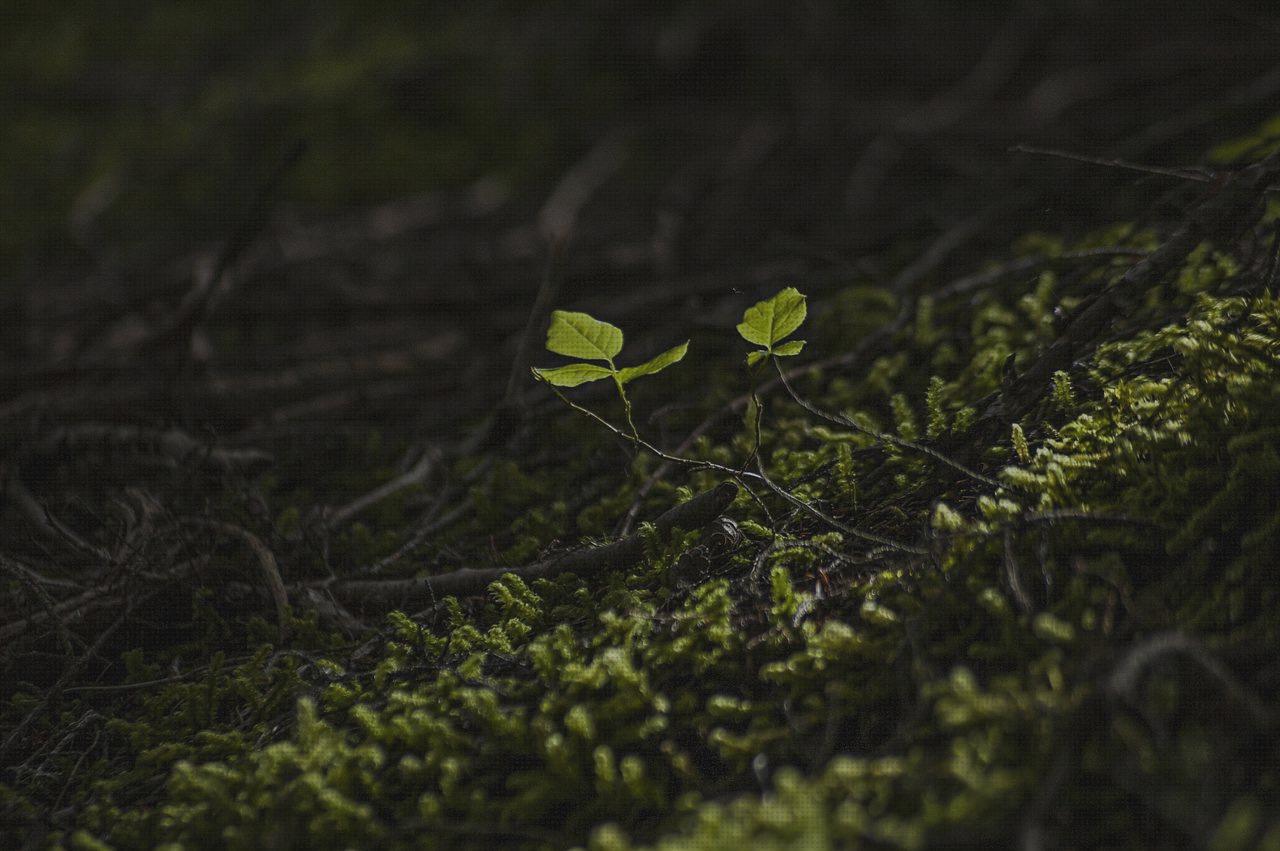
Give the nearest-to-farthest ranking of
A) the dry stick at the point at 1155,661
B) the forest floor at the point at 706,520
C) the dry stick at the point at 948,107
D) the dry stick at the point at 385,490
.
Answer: the dry stick at the point at 1155,661 → the forest floor at the point at 706,520 → the dry stick at the point at 385,490 → the dry stick at the point at 948,107

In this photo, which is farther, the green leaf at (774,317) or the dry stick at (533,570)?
the dry stick at (533,570)

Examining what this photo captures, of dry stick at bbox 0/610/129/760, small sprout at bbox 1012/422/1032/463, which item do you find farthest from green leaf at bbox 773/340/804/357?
dry stick at bbox 0/610/129/760

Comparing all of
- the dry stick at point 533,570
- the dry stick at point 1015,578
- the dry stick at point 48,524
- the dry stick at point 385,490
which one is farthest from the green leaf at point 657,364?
the dry stick at point 48,524

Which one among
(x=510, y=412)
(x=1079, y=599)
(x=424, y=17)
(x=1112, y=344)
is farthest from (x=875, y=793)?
(x=424, y=17)

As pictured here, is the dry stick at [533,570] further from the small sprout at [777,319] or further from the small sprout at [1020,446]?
the small sprout at [1020,446]

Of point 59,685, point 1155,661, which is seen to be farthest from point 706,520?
point 59,685

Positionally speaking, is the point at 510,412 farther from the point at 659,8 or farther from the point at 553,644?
the point at 659,8

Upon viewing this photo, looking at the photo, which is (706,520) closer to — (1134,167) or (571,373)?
(571,373)
